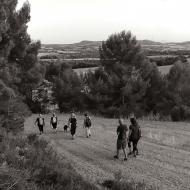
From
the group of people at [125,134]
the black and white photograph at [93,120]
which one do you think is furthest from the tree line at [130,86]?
the group of people at [125,134]

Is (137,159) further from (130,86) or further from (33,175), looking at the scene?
(130,86)

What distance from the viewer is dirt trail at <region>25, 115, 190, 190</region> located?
14.8 m

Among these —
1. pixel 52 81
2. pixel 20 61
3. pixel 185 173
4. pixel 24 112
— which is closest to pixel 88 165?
pixel 185 173

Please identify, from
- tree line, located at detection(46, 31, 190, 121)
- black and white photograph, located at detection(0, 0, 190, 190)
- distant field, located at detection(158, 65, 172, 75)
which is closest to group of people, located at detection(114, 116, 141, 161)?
black and white photograph, located at detection(0, 0, 190, 190)

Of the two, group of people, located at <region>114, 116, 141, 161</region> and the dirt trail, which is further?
group of people, located at <region>114, 116, 141, 161</region>

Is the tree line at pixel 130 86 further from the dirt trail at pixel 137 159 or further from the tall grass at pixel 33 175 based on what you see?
the tall grass at pixel 33 175

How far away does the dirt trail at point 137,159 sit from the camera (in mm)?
14766

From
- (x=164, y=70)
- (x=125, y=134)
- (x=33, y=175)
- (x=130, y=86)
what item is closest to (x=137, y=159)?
(x=125, y=134)

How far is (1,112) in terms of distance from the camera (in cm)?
2205

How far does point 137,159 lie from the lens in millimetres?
18375

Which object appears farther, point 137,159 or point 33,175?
point 137,159

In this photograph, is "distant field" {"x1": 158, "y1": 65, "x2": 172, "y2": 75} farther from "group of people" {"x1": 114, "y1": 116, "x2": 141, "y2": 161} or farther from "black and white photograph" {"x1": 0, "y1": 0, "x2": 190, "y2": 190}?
"group of people" {"x1": 114, "y1": 116, "x2": 141, "y2": 161}

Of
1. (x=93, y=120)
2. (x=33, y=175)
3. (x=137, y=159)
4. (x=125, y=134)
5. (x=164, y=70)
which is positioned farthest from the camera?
(x=164, y=70)

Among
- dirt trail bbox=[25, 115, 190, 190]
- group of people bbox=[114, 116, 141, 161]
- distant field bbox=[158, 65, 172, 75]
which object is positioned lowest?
dirt trail bbox=[25, 115, 190, 190]
